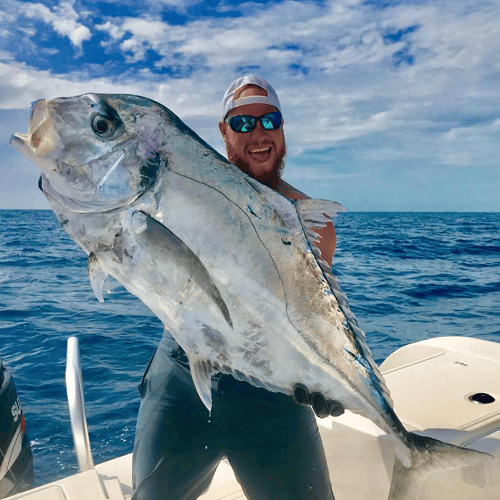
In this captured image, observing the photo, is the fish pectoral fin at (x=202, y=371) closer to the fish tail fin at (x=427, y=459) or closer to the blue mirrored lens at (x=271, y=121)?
the fish tail fin at (x=427, y=459)

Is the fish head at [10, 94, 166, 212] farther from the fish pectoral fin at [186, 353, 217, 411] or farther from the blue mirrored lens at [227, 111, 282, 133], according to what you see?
the blue mirrored lens at [227, 111, 282, 133]

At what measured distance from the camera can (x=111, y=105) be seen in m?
1.64

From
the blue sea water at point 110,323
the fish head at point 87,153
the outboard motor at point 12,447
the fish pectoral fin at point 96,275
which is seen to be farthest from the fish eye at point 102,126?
the outboard motor at point 12,447

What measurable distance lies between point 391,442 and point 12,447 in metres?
2.31

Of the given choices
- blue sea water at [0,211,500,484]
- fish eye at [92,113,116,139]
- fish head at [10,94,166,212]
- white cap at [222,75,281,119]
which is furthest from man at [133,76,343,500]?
white cap at [222,75,281,119]

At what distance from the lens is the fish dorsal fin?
6.10ft

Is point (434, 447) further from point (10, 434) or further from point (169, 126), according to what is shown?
point (10, 434)

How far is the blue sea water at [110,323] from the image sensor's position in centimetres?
580

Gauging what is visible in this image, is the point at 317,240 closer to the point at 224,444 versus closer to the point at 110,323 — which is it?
the point at 224,444

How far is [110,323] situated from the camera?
9883 millimetres

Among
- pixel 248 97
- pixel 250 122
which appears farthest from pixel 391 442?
pixel 248 97

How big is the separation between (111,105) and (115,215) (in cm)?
35

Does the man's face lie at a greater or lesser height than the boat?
greater

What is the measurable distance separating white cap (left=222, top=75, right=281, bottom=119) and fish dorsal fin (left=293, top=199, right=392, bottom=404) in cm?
70
